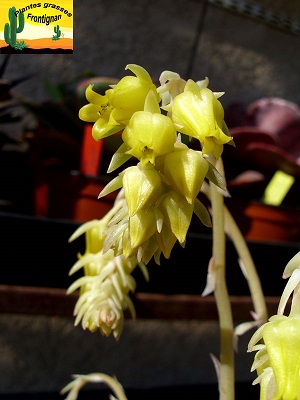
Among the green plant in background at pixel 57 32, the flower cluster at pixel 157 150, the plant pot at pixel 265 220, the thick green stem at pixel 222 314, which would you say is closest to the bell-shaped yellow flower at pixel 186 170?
the flower cluster at pixel 157 150

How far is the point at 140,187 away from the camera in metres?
0.34

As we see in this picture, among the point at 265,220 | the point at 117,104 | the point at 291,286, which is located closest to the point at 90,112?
the point at 117,104

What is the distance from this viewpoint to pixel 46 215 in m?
0.84

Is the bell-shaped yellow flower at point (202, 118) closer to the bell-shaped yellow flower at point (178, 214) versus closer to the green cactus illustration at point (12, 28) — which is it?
the bell-shaped yellow flower at point (178, 214)

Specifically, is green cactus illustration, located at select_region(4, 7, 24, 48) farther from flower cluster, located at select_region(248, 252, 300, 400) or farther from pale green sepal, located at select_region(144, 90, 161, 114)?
flower cluster, located at select_region(248, 252, 300, 400)

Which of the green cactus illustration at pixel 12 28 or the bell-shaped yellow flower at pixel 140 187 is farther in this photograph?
the green cactus illustration at pixel 12 28

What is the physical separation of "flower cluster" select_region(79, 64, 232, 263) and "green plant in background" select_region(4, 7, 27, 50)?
19 cm

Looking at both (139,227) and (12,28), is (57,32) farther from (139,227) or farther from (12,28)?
(139,227)

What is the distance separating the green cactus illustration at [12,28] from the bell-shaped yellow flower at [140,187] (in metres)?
0.23

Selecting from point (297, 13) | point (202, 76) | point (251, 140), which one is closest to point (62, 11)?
point (251, 140)

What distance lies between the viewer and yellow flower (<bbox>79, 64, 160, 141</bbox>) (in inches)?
13.6

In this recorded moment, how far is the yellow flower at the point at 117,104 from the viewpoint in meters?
0.34

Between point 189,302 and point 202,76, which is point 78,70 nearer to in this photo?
point 202,76

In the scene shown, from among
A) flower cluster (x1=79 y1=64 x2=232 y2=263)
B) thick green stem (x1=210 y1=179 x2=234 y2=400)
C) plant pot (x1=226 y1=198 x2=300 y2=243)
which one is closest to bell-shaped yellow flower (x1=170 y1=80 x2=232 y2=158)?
flower cluster (x1=79 y1=64 x2=232 y2=263)
